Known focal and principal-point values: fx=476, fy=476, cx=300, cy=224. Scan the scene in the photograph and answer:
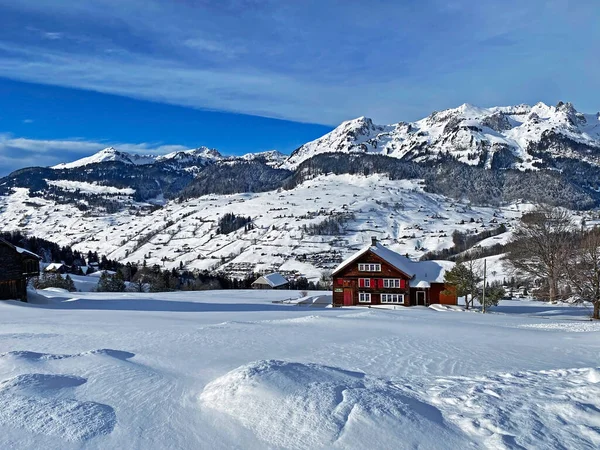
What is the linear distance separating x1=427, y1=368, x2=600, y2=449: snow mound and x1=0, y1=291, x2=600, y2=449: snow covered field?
3 cm

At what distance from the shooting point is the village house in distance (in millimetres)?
51031

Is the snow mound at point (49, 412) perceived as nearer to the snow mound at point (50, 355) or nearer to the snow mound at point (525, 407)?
the snow mound at point (50, 355)

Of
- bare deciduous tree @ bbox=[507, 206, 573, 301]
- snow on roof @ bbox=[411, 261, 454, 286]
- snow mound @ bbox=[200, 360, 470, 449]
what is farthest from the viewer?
snow on roof @ bbox=[411, 261, 454, 286]

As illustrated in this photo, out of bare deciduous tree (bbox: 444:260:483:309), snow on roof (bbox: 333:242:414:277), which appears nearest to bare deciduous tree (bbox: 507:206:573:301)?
bare deciduous tree (bbox: 444:260:483:309)

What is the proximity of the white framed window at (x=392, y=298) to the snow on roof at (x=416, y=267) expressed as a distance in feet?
7.03

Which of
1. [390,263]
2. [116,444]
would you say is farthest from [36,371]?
[390,263]

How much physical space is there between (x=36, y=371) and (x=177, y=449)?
552 centimetres

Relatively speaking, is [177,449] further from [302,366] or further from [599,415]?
[599,415]

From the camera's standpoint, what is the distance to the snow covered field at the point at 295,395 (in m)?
7.31

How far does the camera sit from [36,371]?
10695 mm

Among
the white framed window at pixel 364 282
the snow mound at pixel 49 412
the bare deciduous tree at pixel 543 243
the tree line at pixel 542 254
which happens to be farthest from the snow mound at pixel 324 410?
the white framed window at pixel 364 282

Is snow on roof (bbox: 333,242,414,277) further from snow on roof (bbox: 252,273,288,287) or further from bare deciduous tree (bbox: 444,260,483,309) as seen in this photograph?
snow on roof (bbox: 252,273,288,287)

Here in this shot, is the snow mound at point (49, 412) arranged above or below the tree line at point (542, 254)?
below

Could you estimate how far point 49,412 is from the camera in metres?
8.02
